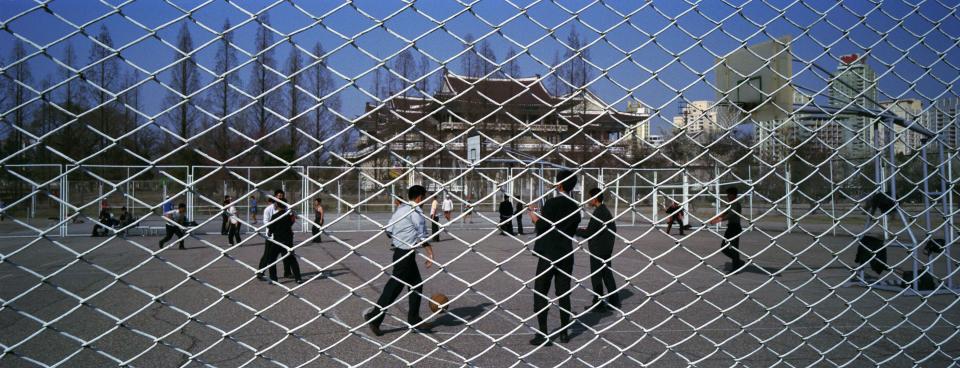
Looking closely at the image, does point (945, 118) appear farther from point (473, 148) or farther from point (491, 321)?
point (491, 321)

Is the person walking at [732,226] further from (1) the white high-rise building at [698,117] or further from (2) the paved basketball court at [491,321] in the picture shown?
(1) the white high-rise building at [698,117]

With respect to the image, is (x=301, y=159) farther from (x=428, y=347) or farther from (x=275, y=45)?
(x=428, y=347)

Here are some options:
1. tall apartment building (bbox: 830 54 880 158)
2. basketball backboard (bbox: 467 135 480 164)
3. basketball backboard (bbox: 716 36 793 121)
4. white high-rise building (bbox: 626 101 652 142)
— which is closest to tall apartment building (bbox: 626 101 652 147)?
white high-rise building (bbox: 626 101 652 142)

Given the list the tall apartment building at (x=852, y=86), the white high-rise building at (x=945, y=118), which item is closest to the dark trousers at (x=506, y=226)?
the tall apartment building at (x=852, y=86)

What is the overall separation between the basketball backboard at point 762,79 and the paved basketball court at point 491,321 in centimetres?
60

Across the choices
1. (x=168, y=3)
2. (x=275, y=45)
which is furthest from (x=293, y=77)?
(x=168, y=3)

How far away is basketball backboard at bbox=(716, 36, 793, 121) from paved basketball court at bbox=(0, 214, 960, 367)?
60 cm

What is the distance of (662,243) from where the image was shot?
17.5 m

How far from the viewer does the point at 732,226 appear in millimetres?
7934

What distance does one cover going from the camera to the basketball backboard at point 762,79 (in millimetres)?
2449

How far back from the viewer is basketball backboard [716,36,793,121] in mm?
2449

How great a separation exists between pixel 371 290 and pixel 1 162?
7.95m

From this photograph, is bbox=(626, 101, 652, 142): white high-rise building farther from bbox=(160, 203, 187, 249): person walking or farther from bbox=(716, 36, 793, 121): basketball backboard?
bbox=(160, 203, 187, 249): person walking

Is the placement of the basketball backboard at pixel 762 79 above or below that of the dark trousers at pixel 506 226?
above
